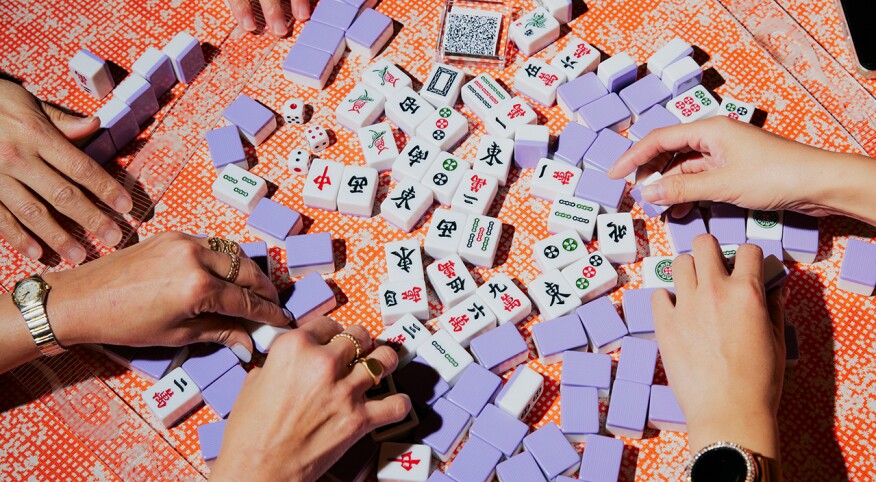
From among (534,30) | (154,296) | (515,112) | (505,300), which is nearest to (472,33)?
(534,30)

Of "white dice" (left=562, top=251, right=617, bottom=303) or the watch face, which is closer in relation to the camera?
the watch face

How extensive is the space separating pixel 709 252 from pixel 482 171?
Result: 640 millimetres

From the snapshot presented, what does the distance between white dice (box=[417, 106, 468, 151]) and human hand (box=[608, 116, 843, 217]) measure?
523mm

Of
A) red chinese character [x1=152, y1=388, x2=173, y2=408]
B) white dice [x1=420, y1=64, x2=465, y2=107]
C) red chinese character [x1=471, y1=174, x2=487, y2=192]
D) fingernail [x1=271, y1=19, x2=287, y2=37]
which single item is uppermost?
fingernail [x1=271, y1=19, x2=287, y2=37]

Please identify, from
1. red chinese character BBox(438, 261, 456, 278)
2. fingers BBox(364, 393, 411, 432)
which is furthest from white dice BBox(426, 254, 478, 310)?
fingers BBox(364, 393, 411, 432)

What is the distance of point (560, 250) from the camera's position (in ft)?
6.82

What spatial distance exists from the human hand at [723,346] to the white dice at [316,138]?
99cm

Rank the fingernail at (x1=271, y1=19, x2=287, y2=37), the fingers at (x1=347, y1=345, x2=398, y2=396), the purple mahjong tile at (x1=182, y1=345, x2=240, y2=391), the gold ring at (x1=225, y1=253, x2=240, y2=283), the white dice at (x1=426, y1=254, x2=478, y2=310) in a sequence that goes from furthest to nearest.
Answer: the fingernail at (x1=271, y1=19, x2=287, y2=37), the white dice at (x1=426, y1=254, x2=478, y2=310), the purple mahjong tile at (x1=182, y1=345, x2=240, y2=391), the gold ring at (x1=225, y1=253, x2=240, y2=283), the fingers at (x1=347, y1=345, x2=398, y2=396)

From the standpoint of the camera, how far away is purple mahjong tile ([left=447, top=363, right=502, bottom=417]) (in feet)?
6.33

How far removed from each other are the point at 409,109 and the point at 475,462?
0.98 m

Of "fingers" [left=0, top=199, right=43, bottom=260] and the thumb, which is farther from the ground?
the thumb

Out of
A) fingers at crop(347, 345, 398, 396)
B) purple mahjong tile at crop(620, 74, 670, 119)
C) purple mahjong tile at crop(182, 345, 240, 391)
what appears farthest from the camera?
purple mahjong tile at crop(620, 74, 670, 119)

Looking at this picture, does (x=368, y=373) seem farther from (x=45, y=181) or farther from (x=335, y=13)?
(x=335, y=13)

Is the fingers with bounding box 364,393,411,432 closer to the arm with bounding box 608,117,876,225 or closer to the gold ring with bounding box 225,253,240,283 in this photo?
the gold ring with bounding box 225,253,240,283
